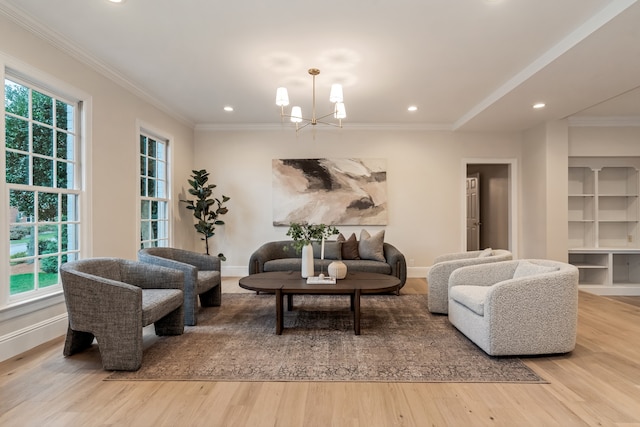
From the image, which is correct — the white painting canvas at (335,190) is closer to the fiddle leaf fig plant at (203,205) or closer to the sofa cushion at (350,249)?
the sofa cushion at (350,249)

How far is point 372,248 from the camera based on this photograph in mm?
5094

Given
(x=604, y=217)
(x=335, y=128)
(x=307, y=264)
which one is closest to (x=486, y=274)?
(x=307, y=264)

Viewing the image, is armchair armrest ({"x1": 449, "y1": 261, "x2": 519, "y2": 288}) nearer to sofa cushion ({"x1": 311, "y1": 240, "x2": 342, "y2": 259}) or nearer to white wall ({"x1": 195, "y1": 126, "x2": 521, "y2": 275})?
sofa cushion ({"x1": 311, "y1": 240, "x2": 342, "y2": 259})

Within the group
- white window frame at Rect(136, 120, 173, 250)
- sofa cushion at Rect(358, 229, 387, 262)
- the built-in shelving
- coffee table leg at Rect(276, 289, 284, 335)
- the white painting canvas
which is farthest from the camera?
the white painting canvas

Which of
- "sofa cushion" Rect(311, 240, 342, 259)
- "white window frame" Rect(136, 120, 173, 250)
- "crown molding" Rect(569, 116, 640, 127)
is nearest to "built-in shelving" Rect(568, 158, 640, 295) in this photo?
"crown molding" Rect(569, 116, 640, 127)

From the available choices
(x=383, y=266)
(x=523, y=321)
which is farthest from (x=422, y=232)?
(x=523, y=321)

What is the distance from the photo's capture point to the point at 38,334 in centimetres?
291

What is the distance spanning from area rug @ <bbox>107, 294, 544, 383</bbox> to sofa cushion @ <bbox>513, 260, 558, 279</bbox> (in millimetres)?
821

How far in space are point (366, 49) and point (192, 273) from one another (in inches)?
111

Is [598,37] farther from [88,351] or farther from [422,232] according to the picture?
[88,351]

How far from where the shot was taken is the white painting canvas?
19.5 ft

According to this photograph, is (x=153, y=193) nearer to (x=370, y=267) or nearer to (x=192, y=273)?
(x=192, y=273)

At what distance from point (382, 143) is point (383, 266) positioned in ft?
Result: 7.78

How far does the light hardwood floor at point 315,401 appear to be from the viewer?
6.12ft
